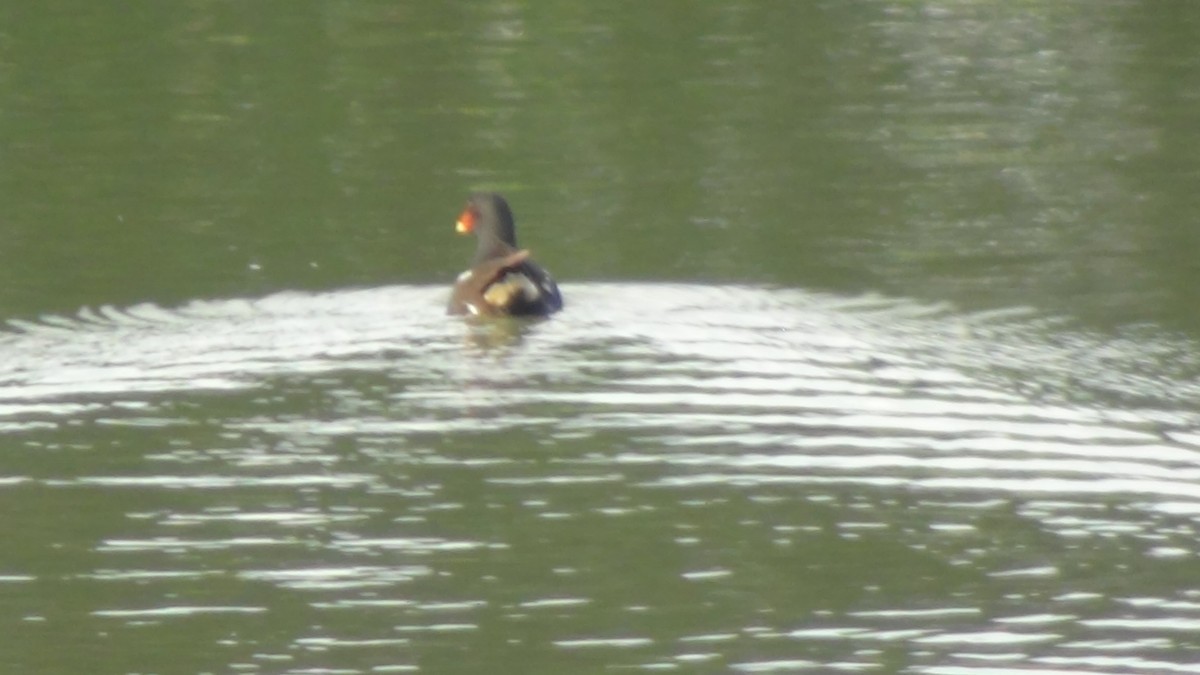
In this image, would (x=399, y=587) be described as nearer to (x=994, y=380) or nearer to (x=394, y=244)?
(x=994, y=380)

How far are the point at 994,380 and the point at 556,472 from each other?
242cm

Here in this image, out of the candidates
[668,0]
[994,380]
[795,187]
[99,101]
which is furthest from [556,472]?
[668,0]

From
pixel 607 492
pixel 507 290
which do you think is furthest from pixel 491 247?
pixel 607 492

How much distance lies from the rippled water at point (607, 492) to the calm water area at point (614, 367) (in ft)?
0.08

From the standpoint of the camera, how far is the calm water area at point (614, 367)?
8.38 metres

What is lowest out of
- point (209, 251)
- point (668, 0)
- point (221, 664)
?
point (221, 664)

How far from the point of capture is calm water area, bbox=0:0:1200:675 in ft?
27.5

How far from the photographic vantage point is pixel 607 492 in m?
9.79

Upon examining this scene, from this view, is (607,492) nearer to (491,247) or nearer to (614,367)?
(614,367)

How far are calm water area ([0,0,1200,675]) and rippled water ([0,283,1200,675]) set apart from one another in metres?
0.03

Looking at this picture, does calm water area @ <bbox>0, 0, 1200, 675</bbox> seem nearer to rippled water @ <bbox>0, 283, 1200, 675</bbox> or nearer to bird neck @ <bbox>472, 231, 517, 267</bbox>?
rippled water @ <bbox>0, 283, 1200, 675</bbox>

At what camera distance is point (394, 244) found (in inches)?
637

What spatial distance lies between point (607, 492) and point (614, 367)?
7.31 ft

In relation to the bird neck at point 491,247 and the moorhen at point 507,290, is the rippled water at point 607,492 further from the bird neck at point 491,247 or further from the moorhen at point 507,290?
the bird neck at point 491,247
